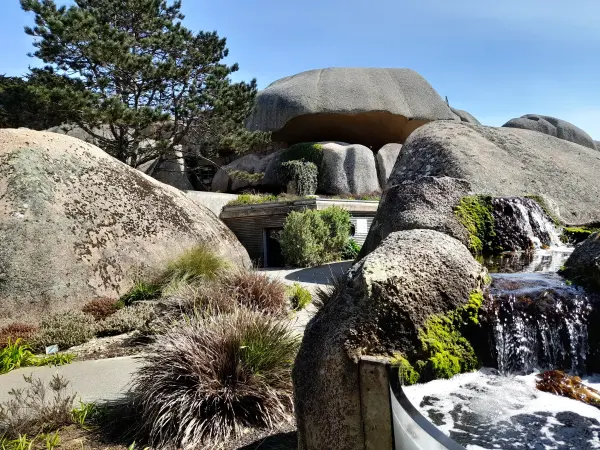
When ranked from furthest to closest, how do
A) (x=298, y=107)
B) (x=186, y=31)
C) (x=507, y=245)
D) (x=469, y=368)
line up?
(x=298, y=107) < (x=186, y=31) < (x=507, y=245) < (x=469, y=368)

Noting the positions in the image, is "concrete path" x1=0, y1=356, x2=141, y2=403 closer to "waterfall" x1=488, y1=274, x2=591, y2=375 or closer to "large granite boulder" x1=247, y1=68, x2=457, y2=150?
"waterfall" x1=488, y1=274, x2=591, y2=375

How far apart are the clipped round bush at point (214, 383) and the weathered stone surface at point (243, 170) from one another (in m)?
20.1

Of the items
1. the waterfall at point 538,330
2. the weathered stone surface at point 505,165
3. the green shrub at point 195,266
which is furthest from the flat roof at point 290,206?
the waterfall at point 538,330

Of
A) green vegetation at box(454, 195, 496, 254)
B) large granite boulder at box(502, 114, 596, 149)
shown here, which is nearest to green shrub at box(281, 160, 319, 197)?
green vegetation at box(454, 195, 496, 254)

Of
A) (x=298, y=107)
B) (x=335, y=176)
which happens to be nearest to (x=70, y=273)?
(x=335, y=176)

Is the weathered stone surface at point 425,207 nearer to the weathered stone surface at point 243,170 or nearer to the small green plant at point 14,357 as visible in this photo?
the small green plant at point 14,357

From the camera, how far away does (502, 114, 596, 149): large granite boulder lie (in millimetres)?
33875

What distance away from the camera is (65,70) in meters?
16.5

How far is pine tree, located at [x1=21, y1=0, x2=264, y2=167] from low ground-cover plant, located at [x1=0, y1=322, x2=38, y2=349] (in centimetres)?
887

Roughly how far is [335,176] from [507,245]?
17.9 metres

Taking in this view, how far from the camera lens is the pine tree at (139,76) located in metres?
14.6

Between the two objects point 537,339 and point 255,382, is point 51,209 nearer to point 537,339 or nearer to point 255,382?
point 255,382

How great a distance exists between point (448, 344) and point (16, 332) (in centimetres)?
605

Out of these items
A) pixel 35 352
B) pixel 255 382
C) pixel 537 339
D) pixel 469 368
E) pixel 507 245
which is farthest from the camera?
pixel 35 352
